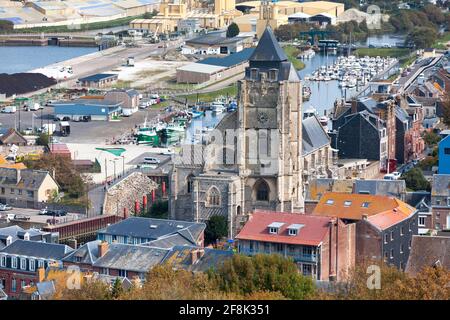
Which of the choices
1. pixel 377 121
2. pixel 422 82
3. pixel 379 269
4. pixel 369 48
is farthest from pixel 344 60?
pixel 379 269

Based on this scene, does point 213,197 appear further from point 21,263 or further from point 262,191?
point 21,263

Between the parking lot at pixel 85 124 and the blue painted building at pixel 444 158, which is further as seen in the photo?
the parking lot at pixel 85 124

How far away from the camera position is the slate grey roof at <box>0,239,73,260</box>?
101 ft

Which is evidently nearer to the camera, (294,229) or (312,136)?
(294,229)

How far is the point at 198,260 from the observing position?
29281 mm

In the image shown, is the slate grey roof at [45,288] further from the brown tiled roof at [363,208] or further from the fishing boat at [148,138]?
the fishing boat at [148,138]

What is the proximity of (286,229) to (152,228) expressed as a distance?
3744 millimetres

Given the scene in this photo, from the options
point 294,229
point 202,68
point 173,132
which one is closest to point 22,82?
point 202,68

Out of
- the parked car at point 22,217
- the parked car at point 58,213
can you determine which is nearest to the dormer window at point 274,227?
the parked car at point 22,217

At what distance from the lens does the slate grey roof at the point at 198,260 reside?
2886 centimetres

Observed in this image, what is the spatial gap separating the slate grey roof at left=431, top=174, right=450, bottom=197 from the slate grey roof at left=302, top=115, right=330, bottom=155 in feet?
11.3

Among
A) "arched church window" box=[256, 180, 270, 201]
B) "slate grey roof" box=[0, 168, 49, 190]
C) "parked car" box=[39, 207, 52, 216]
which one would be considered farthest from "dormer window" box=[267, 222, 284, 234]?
"slate grey roof" box=[0, 168, 49, 190]

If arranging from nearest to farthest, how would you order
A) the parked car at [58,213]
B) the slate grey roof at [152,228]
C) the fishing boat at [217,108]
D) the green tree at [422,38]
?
the slate grey roof at [152,228] → the parked car at [58,213] → the fishing boat at [217,108] → the green tree at [422,38]

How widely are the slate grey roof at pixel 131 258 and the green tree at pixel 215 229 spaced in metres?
4.68
